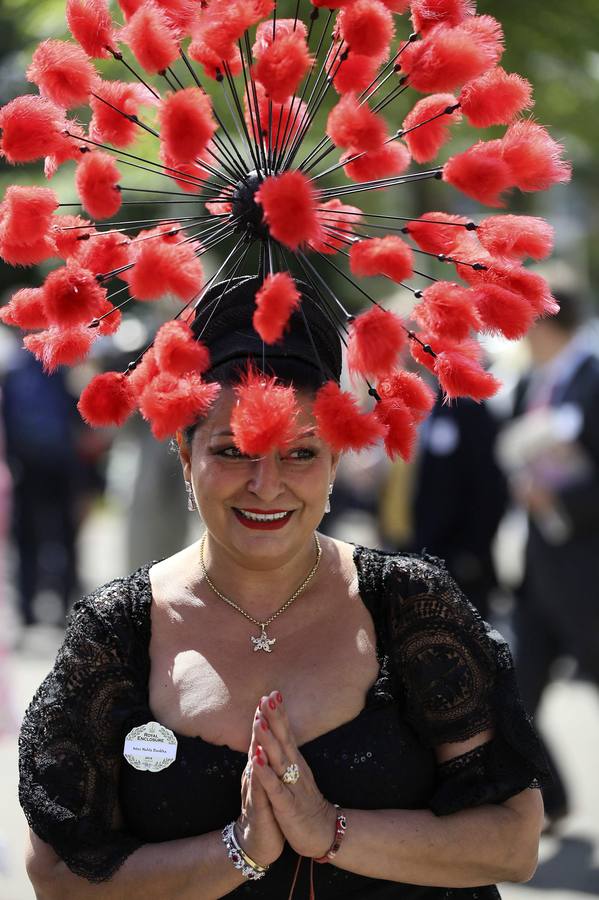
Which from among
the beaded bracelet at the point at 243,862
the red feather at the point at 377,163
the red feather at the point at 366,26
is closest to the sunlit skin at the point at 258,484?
the red feather at the point at 377,163

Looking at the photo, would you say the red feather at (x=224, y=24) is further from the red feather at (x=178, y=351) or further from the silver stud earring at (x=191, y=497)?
the silver stud earring at (x=191, y=497)

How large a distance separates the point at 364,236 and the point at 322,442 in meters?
0.41

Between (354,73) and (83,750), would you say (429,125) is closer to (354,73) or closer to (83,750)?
(354,73)

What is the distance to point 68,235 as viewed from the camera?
248 centimetres

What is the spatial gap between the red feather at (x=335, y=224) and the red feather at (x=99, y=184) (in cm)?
39

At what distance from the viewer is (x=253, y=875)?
2432 millimetres

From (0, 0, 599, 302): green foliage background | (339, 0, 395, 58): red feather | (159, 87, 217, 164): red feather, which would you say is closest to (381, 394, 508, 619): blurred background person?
(0, 0, 599, 302): green foliage background

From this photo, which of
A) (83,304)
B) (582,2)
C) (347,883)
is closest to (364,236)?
(83,304)

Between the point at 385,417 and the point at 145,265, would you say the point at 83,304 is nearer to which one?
the point at 145,265

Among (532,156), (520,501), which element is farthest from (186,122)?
(520,501)

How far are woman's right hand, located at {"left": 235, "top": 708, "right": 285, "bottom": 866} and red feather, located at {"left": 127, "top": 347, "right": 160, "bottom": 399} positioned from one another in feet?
2.32

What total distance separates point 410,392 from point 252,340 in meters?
0.34

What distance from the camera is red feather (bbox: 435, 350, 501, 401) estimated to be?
246 centimetres

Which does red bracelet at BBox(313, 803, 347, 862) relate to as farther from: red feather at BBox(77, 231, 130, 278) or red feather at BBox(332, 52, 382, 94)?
red feather at BBox(332, 52, 382, 94)
